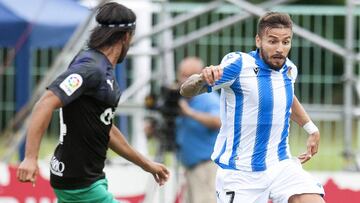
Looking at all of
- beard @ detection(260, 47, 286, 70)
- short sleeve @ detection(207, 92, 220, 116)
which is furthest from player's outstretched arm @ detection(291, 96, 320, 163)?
short sleeve @ detection(207, 92, 220, 116)

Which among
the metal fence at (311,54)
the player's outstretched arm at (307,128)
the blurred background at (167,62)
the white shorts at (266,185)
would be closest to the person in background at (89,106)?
the white shorts at (266,185)

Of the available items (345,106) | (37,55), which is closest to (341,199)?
(345,106)

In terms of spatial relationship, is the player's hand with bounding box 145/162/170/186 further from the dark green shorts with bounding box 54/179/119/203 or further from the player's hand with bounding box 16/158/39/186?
the player's hand with bounding box 16/158/39/186

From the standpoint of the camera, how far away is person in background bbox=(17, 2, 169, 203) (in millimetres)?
7414

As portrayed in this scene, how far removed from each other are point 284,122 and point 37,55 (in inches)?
271

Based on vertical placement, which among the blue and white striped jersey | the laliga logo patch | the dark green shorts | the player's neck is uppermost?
the player's neck

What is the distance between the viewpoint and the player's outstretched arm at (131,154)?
7.99 metres

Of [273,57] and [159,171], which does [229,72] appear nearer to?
[273,57]

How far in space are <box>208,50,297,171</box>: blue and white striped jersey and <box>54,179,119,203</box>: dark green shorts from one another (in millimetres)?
810

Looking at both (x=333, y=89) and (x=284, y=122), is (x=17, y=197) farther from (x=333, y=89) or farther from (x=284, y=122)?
(x=284, y=122)

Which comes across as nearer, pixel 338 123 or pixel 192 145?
pixel 192 145

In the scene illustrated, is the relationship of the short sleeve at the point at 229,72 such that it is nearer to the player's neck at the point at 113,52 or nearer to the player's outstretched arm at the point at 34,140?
the player's neck at the point at 113,52

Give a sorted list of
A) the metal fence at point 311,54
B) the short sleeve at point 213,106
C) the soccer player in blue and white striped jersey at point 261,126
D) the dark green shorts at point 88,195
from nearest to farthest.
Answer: the dark green shorts at point 88,195 → the soccer player in blue and white striped jersey at point 261,126 → the short sleeve at point 213,106 → the metal fence at point 311,54

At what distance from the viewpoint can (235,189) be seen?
7949 millimetres
